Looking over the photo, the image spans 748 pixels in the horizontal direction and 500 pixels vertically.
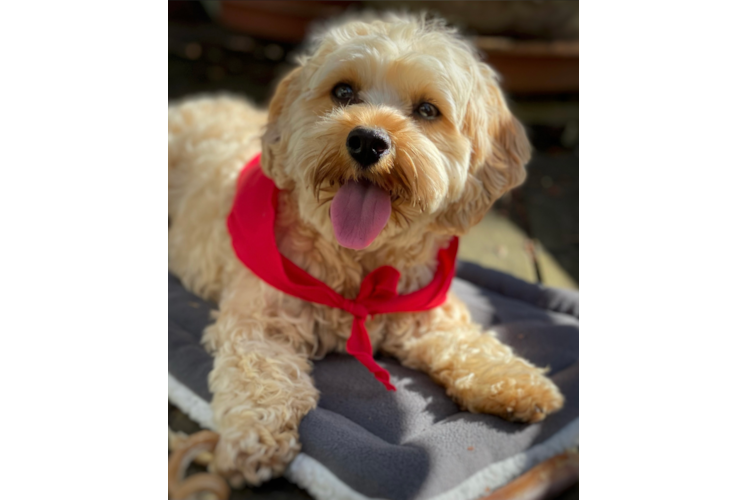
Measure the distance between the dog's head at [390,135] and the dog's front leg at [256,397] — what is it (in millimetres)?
507

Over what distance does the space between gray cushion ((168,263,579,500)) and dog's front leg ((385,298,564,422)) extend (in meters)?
0.05

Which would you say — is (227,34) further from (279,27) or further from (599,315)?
(599,315)

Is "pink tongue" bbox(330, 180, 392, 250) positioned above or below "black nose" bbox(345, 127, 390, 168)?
below

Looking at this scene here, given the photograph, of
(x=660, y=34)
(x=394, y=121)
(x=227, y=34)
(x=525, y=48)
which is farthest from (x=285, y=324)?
(x=227, y=34)

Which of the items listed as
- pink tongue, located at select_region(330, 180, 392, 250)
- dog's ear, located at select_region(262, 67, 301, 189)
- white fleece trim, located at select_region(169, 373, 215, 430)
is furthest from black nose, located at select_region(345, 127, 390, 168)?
white fleece trim, located at select_region(169, 373, 215, 430)

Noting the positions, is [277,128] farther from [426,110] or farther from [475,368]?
[475,368]

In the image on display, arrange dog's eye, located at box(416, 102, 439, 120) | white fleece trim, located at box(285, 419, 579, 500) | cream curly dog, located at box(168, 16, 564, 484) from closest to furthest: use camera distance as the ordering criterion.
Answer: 1. white fleece trim, located at box(285, 419, 579, 500)
2. cream curly dog, located at box(168, 16, 564, 484)
3. dog's eye, located at box(416, 102, 439, 120)

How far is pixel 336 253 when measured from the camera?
2.38 meters

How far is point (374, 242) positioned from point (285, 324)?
51 cm

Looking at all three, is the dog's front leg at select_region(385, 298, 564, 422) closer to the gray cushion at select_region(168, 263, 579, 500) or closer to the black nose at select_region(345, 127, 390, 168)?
the gray cushion at select_region(168, 263, 579, 500)

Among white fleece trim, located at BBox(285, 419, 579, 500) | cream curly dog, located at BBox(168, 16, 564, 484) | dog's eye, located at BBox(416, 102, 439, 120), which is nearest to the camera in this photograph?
white fleece trim, located at BBox(285, 419, 579, 500)

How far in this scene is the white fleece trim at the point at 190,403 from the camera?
2228 mm

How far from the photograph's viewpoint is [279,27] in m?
6.40

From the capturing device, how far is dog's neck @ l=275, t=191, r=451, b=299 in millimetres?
2385
